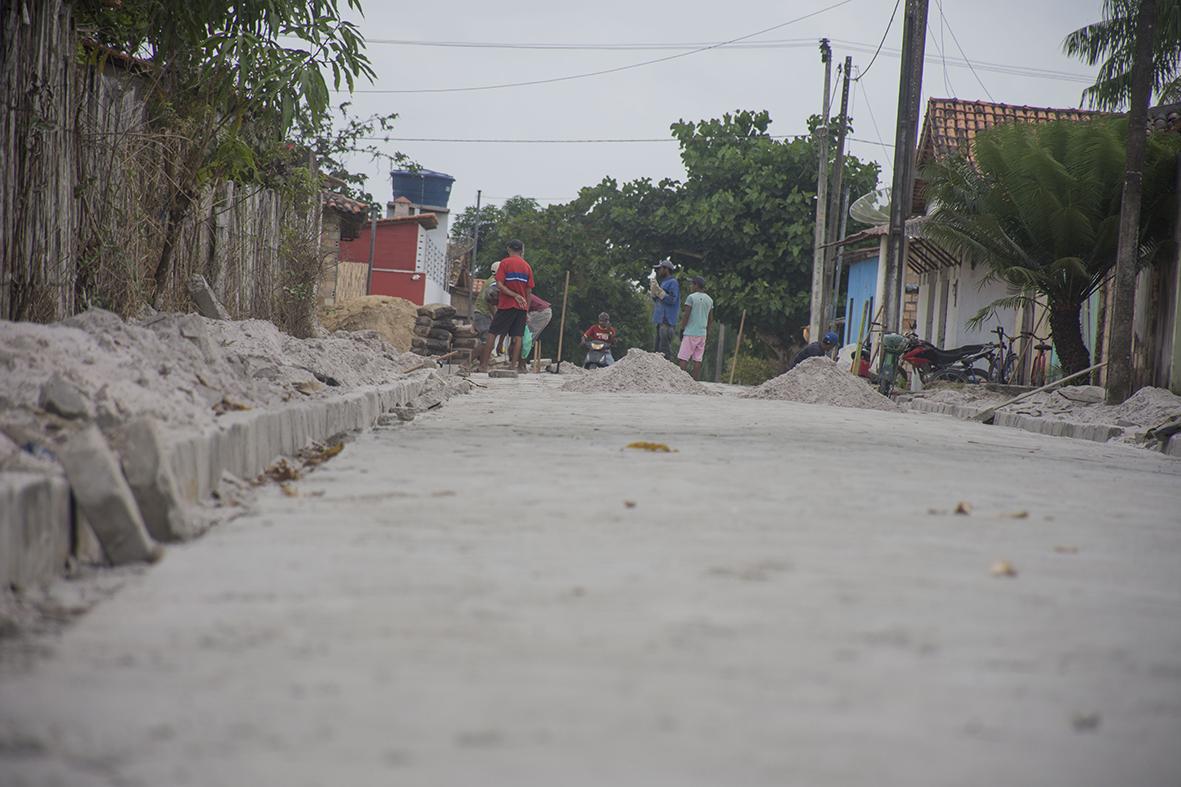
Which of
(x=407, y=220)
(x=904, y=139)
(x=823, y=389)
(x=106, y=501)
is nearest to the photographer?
(x=106, y=501)

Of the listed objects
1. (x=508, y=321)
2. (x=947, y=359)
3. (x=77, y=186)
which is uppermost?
(x=77, y=186)

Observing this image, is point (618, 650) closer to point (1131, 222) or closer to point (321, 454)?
point (321, 454)

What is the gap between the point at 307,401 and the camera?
6840 millimetres

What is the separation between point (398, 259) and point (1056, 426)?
30.0 m

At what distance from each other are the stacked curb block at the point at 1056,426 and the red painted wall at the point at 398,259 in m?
25.8

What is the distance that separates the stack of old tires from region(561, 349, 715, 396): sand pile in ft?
34.9

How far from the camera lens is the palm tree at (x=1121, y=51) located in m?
22.9

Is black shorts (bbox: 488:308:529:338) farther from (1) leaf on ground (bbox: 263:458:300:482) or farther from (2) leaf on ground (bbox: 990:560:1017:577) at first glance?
(2) leaf on ground (bbox: 990:560:1017:577)

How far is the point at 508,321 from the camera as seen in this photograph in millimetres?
18562

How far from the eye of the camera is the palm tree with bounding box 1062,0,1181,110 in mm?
22875

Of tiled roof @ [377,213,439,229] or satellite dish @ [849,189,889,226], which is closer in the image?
satellite dish @ [849,189,889,226]

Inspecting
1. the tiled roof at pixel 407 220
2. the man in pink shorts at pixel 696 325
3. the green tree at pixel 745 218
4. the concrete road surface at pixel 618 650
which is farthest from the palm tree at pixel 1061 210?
the tiled roof at pixel 407 220

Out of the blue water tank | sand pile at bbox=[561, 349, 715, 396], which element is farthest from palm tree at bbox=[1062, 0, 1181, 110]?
the blue water tank

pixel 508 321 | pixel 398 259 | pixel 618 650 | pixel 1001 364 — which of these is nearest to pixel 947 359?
pixel 1001 364
